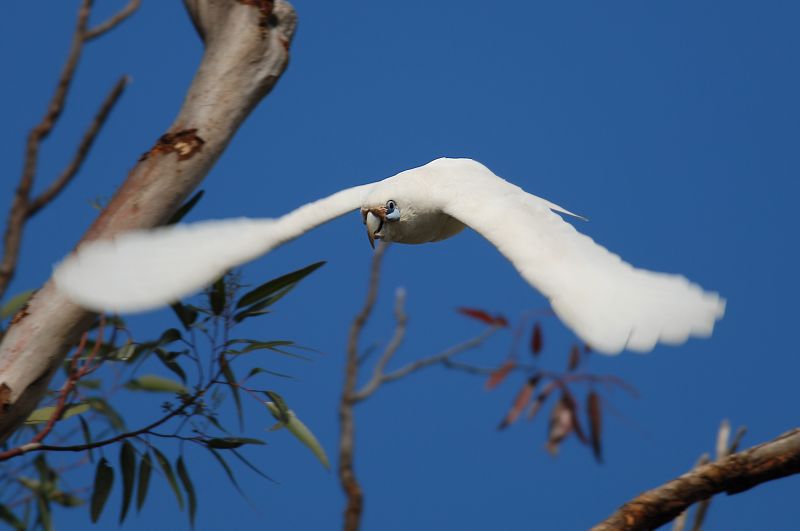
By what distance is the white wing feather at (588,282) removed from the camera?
134cm

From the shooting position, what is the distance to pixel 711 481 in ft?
5.41

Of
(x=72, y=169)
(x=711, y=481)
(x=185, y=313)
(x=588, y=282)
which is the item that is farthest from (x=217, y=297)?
(x=72, y=169)

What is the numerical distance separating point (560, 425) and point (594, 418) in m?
0.09

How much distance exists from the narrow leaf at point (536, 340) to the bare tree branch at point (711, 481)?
2.85ft

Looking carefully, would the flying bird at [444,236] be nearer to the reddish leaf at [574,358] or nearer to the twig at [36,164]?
the reddish leaf at [574,358]

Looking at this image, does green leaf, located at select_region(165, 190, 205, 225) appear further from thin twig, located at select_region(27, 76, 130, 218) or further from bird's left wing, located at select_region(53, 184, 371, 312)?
thin twig, located at select_region(27, 76, 130, 218)

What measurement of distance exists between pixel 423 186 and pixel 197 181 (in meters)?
0.41

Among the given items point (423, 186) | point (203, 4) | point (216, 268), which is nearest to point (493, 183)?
point (423, 186)

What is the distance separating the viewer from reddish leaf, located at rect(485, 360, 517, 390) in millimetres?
2555

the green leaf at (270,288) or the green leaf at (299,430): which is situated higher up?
the green leaf at (270,288)

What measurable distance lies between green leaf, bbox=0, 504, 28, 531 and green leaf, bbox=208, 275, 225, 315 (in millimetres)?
878

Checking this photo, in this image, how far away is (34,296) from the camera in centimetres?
189

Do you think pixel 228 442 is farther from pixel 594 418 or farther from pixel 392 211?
pixel 594 418

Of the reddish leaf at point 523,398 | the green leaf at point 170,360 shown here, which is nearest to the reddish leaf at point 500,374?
the reddish leaf at point 523,398
